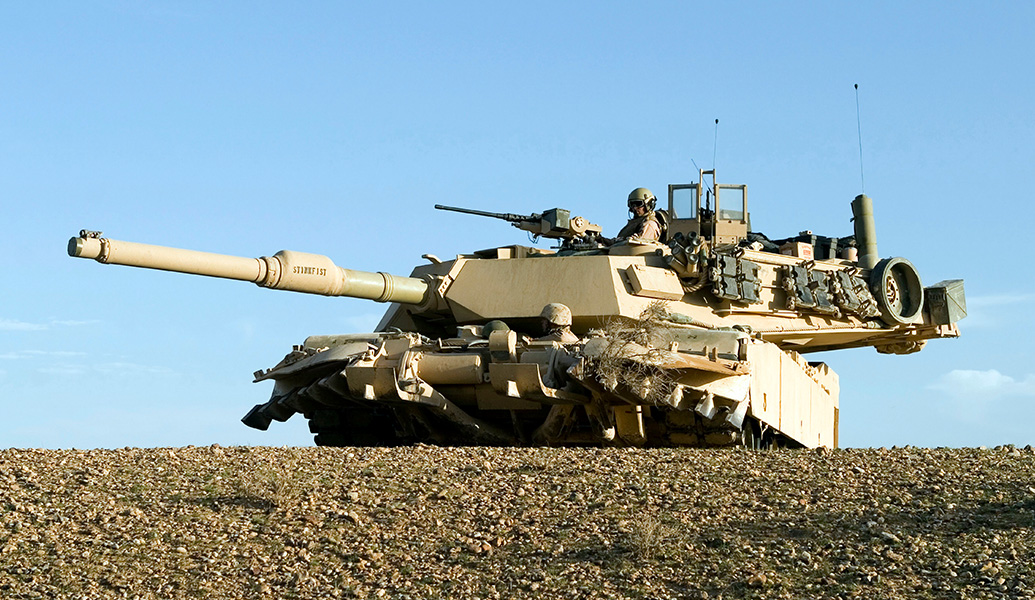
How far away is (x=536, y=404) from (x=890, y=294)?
575 cm

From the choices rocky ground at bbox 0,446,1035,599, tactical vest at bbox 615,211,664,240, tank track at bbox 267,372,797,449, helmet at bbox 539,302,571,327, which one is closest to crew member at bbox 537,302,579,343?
helmet at bbox 539,302,571,327

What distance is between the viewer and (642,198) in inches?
→ 681

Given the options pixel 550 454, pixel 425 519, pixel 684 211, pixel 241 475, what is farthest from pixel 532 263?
pixel 425 519

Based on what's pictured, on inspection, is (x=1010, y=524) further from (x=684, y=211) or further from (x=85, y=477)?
(x=684, y=211)

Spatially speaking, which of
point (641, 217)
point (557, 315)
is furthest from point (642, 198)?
point (557, 315)

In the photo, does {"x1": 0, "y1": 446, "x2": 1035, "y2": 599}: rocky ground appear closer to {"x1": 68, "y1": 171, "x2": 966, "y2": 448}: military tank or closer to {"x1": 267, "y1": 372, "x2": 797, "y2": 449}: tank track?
{"x1": 68, "y1": 171, "x2": 966, "y2": 448}: military tank

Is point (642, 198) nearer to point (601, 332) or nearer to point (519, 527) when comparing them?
point (601, 332)

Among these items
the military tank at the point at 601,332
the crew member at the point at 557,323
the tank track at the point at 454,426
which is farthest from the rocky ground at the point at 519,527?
the crew member at the point at 557,323

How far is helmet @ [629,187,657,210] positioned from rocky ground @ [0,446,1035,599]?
600 centimetres

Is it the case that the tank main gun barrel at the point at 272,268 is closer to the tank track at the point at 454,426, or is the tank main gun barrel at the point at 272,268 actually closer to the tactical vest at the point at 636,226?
the tank track at the point at 454,426

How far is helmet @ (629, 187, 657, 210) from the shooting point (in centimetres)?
1730

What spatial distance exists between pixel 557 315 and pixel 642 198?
9.94 ft

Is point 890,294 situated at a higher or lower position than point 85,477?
higher

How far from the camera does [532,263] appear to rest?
52.9ft
